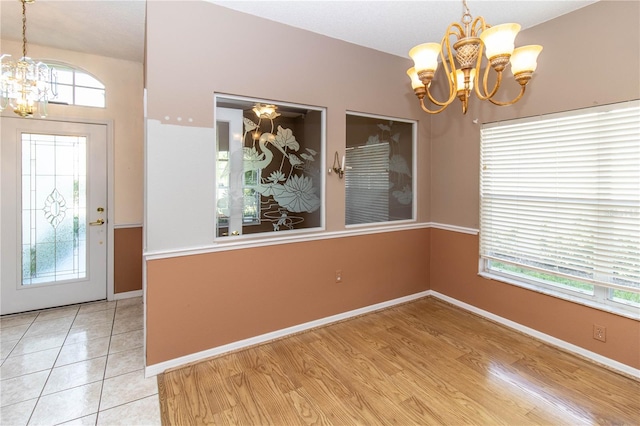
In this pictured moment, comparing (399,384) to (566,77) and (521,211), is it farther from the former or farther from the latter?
(566,77)

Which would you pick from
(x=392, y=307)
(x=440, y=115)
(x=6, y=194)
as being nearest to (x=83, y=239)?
(x=6, y=194)

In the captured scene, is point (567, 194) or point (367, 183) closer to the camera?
point (567, 194)

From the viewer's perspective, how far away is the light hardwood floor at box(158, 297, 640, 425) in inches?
75.8

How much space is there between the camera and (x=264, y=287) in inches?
110

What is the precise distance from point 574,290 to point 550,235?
0.51 m

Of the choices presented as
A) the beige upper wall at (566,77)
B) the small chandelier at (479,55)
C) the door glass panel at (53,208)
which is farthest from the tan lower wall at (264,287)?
the door glass panel at (53,208)

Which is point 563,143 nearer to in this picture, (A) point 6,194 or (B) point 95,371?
(B) point 95,371

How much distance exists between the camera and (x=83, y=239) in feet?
12.0

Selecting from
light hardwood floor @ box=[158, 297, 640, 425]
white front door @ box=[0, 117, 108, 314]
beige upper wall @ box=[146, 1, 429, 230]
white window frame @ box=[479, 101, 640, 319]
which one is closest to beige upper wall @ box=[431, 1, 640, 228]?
white window frame @ box=[479, 101, 640, 319]

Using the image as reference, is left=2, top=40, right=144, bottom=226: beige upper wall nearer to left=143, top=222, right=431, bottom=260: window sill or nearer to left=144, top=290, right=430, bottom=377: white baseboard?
left=143, top=222, right=431, bottom=260: window sill

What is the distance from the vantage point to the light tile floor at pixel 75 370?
1.92 metres

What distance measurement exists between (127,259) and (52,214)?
0.93 meters

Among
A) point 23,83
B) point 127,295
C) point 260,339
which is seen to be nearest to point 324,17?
point 23,83

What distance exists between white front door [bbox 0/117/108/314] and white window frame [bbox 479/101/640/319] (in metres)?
4.45
